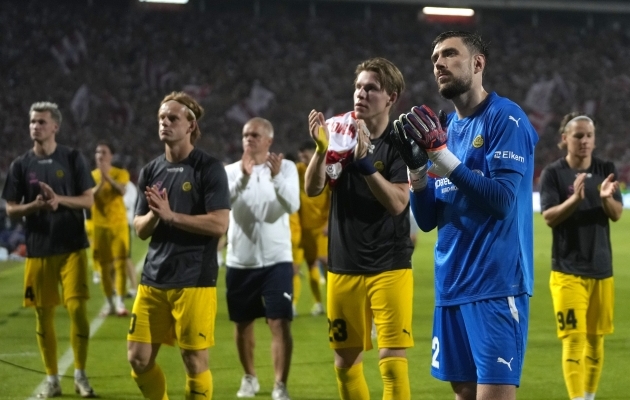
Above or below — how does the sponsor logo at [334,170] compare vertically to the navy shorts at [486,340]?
above

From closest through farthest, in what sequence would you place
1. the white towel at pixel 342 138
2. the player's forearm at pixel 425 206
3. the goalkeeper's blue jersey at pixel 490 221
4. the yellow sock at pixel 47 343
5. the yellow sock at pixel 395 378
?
the goalkeeper's blue jersey at pixel 490 221 → the player's forearm at pixel 425 206 → the white towel at pixel 342 138 → the yellow sock at pixel 395 378 → the yellow sock at pixel 47 343

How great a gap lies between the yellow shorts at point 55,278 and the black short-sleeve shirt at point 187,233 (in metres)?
1.85

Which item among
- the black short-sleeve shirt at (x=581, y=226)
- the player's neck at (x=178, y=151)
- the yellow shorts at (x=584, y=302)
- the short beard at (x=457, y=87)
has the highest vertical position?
the short beard at (x=457, y=87)

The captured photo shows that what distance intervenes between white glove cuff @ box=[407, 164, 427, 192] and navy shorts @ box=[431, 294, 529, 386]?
566 mm

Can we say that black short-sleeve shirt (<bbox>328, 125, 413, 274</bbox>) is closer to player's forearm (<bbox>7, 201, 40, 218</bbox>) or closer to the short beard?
the short beard

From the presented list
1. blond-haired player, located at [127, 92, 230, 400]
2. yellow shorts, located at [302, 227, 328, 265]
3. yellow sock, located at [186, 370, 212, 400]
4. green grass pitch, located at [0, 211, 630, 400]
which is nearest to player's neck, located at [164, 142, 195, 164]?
blond-haired player, located at [127, 92, 230, 400]

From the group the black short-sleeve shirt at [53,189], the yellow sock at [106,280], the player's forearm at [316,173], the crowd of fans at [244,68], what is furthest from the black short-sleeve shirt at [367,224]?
the crowd of fans at [244,68]

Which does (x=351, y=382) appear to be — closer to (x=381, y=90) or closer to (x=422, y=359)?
(x=381, y=90)

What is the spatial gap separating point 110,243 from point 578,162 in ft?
24.4

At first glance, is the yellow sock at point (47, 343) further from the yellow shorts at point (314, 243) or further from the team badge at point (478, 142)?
the yellow shorts at point (314, 243)

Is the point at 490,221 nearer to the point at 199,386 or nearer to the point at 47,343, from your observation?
the point at 199,386

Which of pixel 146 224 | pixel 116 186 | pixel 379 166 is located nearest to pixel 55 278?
pixel 146 224

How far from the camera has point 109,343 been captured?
10445mm

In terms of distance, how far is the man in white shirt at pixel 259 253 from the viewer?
25.1 ft
